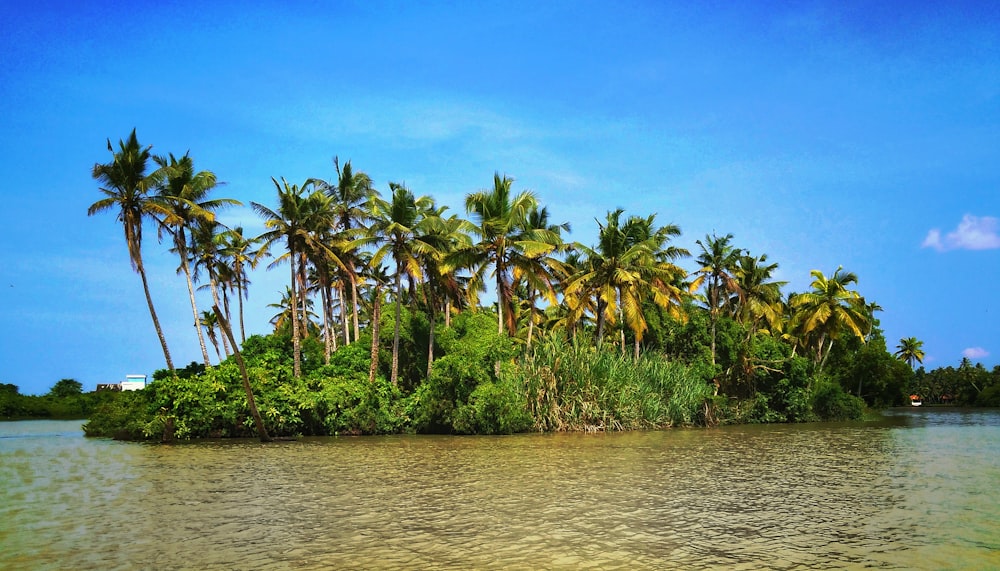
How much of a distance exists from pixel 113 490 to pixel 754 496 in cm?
1316

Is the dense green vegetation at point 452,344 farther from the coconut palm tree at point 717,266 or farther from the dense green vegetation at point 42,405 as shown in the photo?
the dense green vegetation at point 42,405

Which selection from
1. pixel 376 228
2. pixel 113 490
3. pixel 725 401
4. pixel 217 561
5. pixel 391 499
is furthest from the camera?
pixel 725 401

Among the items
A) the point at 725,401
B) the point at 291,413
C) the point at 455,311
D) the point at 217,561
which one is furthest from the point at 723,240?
the point at 217,561

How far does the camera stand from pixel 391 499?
1381cm

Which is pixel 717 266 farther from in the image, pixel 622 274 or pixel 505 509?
pixel 505 509

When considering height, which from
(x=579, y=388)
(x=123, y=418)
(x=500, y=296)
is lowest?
(x=123, y=418)

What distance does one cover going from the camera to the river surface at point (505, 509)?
916 cm

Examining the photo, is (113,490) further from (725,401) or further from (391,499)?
(725,401)

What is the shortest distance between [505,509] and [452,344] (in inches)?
884

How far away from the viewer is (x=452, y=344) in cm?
3481

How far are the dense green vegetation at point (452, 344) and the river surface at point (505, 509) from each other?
754 centimetres

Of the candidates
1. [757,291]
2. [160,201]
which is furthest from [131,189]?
[757,291]

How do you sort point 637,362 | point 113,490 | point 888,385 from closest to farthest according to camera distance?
1. point 113,490
2. point 637,362
3. point 888,385

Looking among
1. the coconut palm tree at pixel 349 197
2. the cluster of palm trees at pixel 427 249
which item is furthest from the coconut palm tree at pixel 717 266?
the coconut palm tree at pixel 349 197
